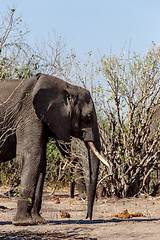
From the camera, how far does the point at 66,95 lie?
747 centimetres

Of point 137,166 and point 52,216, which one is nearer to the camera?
point 52,216

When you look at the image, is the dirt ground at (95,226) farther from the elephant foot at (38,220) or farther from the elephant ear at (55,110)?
the elephant ear at (55,110)

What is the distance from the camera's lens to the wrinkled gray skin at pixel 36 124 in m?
6.91

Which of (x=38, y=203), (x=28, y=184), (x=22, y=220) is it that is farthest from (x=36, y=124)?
(x=22, y=220)

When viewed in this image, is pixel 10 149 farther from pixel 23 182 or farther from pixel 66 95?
pixel 66 95

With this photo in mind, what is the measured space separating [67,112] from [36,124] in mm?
610

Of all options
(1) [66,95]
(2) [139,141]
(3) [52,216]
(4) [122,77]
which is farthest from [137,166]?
(1) [66,95]

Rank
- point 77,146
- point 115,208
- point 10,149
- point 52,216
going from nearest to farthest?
point 10,149 < point 52,216 < point 115,208 < point 77,146

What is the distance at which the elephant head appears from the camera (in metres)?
7.17

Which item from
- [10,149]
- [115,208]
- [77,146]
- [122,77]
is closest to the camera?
[10,149]

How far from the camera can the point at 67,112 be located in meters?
7.37

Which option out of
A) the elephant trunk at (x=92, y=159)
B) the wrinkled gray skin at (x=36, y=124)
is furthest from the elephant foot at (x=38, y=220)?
the elephant trunk at (x=92, y=159)

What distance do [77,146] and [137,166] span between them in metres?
1.76

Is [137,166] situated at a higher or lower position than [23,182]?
higher
